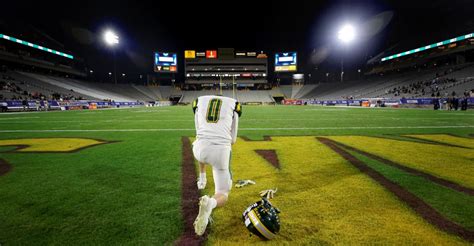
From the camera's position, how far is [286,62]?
244 ft

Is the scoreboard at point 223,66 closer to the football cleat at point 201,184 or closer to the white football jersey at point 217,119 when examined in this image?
the football cleat at point 201,184

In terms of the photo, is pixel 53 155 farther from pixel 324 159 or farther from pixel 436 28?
pixel 436 28

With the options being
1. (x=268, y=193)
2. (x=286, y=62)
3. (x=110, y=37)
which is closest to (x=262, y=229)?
(x=268, y=193)

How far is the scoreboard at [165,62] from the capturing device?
71875mm

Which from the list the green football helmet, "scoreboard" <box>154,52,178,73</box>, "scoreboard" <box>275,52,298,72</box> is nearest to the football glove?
the green football helmet

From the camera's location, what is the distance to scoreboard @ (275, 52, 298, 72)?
73.8 metres

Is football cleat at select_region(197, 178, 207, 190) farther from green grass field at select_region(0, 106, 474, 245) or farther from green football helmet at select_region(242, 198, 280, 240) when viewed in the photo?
green football helmet at select_region(242, 198, 280, 240)

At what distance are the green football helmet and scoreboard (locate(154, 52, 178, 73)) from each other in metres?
75.9

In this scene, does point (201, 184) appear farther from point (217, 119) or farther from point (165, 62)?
point (165, 62)

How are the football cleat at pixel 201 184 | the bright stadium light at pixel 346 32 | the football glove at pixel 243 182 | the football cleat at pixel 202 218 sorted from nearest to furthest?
the football cleat at pixel 202 218 < the football cleat at pixel 201 184 < the football glove at pixel 243 182 < the bright stadium light at pixel 346 32

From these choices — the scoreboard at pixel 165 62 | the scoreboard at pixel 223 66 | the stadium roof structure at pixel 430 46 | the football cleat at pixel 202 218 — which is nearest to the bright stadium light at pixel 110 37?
the scoreboard at pixel 165 62

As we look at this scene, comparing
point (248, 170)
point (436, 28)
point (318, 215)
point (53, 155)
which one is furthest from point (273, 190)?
point (436, 28)

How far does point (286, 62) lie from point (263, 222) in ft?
251

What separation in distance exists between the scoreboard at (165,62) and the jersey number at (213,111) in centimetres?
7498
